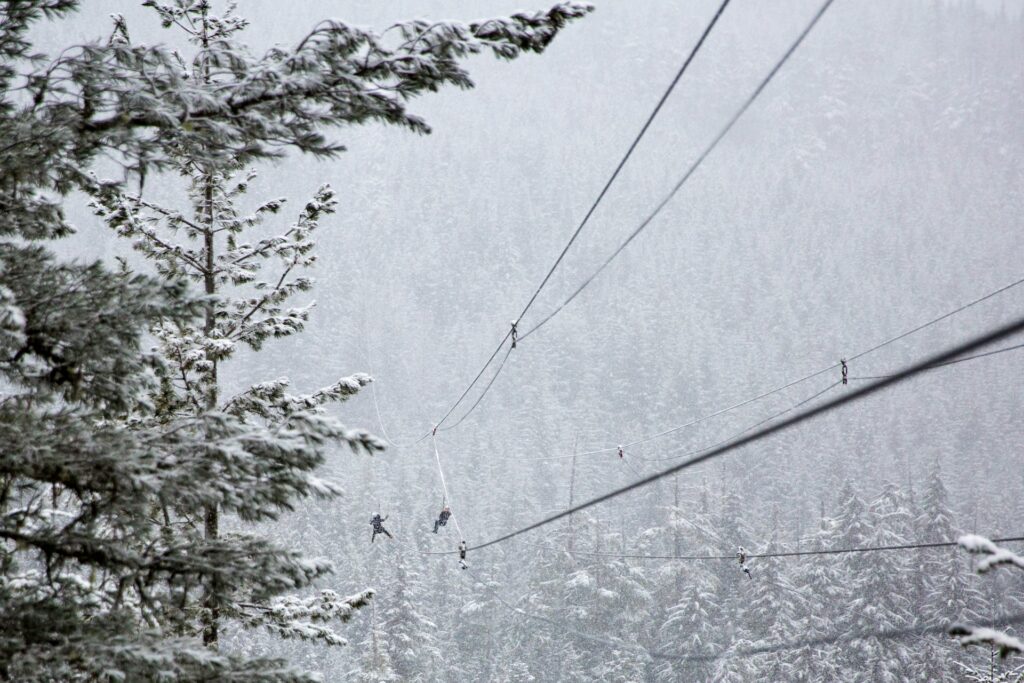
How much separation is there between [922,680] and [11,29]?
37.3m

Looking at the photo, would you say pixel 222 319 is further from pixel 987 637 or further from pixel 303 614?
pixel 987 637

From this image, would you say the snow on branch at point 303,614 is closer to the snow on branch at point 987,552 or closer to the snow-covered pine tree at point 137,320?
the snow-covered pine tree at point 137,320

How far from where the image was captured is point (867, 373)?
590ft

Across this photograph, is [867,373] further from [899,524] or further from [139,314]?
[139,314]

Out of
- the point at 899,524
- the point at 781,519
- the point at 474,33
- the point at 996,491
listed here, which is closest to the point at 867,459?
the point at 996,491

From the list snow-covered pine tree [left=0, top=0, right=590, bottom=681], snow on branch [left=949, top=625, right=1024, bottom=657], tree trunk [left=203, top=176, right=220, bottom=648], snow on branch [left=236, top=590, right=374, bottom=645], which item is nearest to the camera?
snow on branch [left=949, top=625, right=1024, bottom=657]

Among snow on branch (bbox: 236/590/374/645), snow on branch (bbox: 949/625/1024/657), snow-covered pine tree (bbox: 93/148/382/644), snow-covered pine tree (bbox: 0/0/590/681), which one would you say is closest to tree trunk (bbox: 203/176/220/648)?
snow-covered pine tree (bbox: 93/148/382/644)

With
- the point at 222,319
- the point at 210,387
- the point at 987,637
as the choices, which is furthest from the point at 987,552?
the point at 222,319

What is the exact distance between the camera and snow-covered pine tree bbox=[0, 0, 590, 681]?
12.5 ft

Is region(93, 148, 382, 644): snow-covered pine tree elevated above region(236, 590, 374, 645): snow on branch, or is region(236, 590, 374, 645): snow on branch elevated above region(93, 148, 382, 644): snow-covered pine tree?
region(93, 148, 382, 644): snow-covered pine tree

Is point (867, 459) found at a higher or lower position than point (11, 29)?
higher

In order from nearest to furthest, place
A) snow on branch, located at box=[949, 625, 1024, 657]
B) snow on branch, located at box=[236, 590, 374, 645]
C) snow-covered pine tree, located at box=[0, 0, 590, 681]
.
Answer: snow on branch, located at box=[949, 625, 1024, 657]
snow-covered pine tree, located at box=[0, 0, 590, 681]
snow on branch, located at box=[236, 590, 374, 645]

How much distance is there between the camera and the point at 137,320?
4.00m

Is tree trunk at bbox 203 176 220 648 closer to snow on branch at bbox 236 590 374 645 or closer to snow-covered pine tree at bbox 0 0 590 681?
snow on branch at bbox 236 590 374 645
